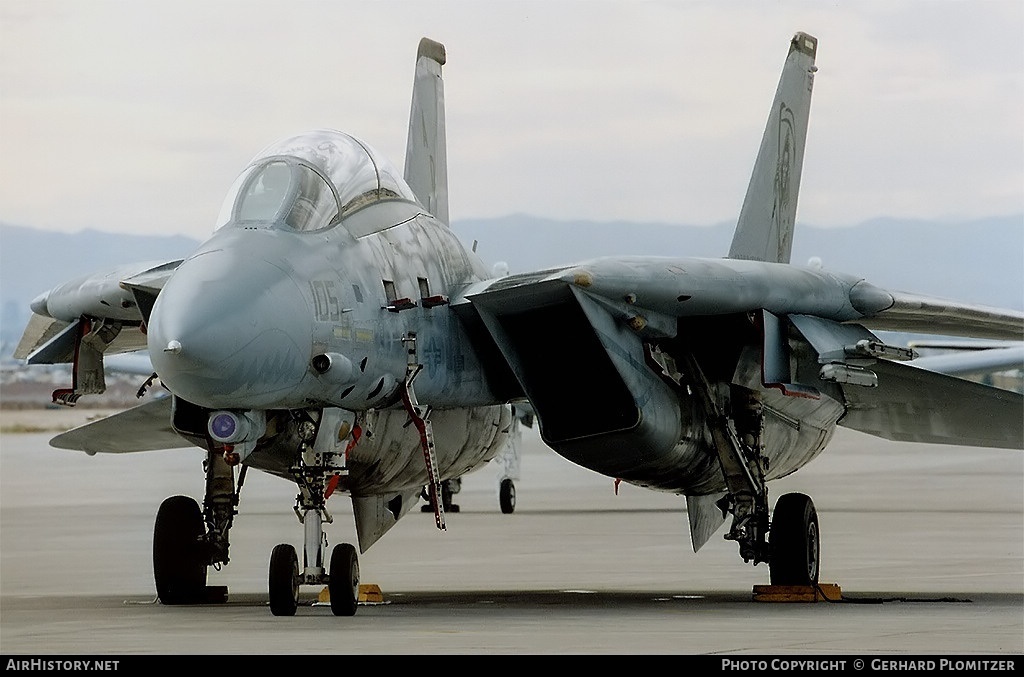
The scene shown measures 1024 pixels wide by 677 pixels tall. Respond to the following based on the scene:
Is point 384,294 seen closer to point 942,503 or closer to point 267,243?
point 267,243

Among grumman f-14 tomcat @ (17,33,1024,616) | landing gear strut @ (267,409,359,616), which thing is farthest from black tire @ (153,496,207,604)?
landing gear strut @ (267,409,359,616)

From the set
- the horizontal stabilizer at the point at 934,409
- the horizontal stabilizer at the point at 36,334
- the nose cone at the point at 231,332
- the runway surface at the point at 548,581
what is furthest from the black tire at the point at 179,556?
the horizontal stabilizer at the point at 934,409

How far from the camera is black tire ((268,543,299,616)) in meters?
10.5

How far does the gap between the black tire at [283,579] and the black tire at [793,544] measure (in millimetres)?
3731

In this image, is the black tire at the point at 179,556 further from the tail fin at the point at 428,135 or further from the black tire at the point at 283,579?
the tail fin at the point at 428,135

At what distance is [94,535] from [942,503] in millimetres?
13543

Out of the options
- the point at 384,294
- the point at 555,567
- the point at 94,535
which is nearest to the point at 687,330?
the point at 384,294

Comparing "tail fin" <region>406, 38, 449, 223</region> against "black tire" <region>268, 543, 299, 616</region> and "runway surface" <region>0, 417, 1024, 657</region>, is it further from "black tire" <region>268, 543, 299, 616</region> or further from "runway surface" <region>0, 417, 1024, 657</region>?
"black tire" <region>268, 543, 299, 616</region>

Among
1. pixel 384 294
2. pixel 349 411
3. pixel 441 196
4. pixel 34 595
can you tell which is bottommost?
pixel 34 595

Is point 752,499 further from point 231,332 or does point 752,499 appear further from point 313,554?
point 231,332

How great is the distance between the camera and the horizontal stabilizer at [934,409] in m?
12.9

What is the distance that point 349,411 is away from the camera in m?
10.9

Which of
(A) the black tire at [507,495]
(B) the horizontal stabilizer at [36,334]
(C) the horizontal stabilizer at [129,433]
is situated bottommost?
(A) the black tire at [507,495]

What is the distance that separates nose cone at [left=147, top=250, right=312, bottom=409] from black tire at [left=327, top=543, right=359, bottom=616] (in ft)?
→ 3.33
